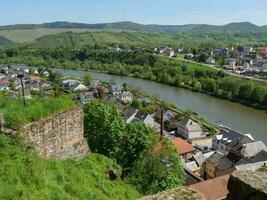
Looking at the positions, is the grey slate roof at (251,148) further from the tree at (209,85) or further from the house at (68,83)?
the house at (68,83)

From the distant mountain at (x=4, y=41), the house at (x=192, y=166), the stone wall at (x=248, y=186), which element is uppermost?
the stone wall at (x=248, y=186)

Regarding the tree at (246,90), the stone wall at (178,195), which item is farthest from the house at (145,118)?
the stone wall at (178,195)

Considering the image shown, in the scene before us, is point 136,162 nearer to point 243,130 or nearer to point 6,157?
point 6,157

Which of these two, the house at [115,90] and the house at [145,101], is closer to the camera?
the house at [145,101]

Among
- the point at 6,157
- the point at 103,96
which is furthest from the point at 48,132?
the point at 103,96

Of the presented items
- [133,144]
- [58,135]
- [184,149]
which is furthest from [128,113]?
[58,135]

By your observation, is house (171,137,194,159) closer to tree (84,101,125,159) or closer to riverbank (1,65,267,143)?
riverbank (1,65,267,143)

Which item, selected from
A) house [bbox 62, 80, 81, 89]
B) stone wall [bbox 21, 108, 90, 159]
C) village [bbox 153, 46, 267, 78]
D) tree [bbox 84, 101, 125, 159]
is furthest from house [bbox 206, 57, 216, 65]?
stone wall [bbox 21, 108, 90, 159]

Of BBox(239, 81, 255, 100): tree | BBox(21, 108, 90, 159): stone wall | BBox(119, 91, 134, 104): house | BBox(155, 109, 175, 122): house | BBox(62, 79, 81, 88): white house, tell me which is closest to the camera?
BBox(21, 108, 90, 159): stone wall
